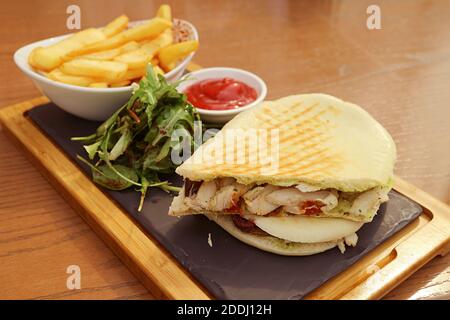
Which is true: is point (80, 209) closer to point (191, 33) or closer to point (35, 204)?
point (35, 204)

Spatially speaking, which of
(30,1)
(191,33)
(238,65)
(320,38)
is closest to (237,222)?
(191,33)

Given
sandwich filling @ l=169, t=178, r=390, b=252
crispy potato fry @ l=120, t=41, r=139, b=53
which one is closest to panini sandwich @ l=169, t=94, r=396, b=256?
sandwich filling @ l=169, t=178, r=390, b=252

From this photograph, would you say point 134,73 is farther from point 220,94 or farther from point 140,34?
point 220,94

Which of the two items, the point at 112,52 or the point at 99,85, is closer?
the point at 99,85

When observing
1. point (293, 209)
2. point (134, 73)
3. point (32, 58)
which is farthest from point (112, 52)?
point (293, 209)

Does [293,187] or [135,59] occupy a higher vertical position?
[135,59]

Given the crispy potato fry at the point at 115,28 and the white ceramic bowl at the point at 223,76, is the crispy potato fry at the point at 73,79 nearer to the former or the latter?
the crispy potato fry at the point at 115,28

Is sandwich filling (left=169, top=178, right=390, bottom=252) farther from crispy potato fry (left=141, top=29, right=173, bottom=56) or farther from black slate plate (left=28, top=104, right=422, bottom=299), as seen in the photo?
crispy potato fry (left=141, top=29, right=173, bottom=56)

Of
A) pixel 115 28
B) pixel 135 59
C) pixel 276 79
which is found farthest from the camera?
pixel 276 79
